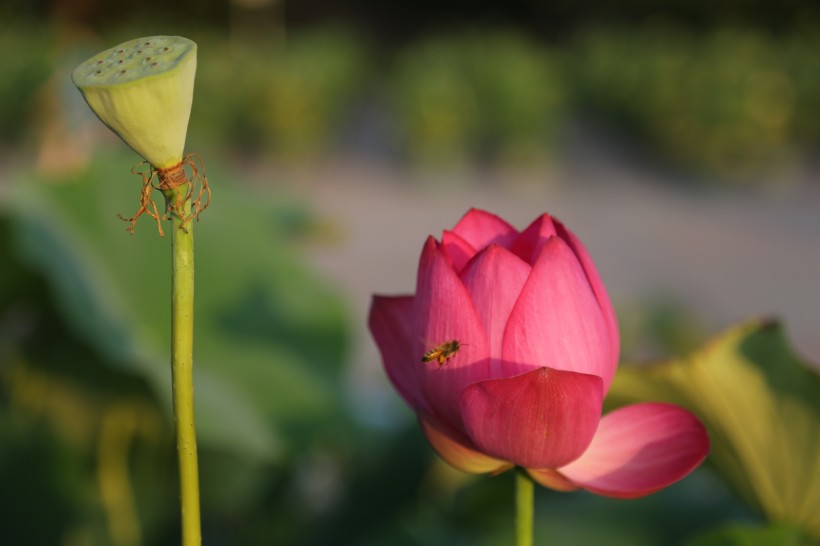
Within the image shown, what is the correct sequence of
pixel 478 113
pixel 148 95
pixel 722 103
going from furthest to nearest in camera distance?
pixel 478 113 → pixel 722 103 → pixel 148 95

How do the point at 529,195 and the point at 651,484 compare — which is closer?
the point at 651,484

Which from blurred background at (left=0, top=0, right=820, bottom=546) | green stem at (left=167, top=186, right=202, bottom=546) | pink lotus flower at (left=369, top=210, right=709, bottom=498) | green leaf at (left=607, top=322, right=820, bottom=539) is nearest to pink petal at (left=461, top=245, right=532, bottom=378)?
pink lotus flower at (left=369, top=210, right=709, bottom=498)

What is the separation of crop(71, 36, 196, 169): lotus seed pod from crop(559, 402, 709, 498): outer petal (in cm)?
17

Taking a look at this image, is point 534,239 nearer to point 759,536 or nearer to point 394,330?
point 394,330

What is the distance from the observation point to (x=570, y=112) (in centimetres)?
805

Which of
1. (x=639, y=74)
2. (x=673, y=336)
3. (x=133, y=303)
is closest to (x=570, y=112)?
(x=639, y=74)

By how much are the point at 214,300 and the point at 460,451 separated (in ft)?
2.26

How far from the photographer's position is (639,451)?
34cm

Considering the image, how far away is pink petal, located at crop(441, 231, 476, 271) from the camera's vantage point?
0.35 metres

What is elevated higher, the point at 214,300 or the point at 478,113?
the point at 478,113

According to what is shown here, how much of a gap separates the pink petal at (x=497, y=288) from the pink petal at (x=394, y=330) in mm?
46

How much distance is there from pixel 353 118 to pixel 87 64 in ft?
25.4

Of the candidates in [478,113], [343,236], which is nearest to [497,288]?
[343,236]

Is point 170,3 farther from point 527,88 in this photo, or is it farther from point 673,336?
point 673,336
